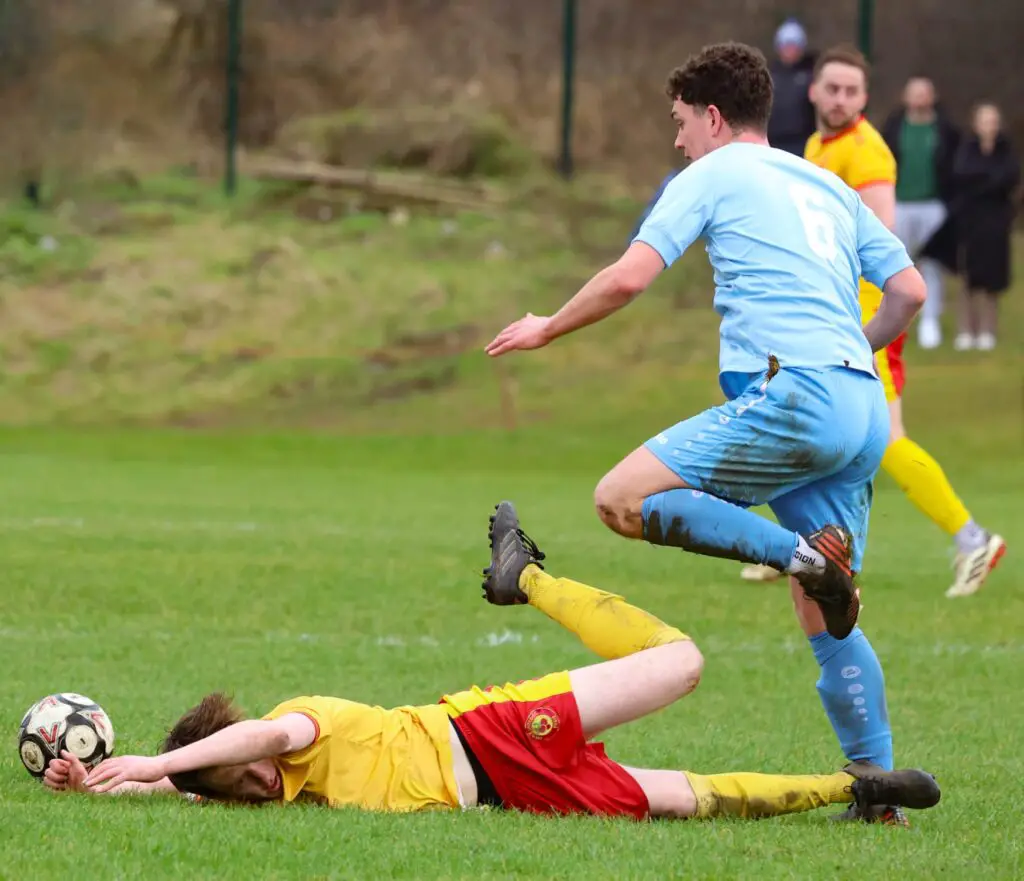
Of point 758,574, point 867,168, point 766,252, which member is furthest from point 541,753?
point 758,574

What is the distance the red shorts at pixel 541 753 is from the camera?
207 inches

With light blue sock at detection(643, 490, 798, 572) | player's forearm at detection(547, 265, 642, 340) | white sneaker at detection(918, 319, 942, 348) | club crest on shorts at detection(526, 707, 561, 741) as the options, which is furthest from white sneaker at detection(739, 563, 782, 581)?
white sneaker at detection(918, 319, 942, 348)

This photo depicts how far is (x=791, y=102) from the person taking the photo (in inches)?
690

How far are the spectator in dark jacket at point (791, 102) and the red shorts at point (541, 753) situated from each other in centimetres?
1285

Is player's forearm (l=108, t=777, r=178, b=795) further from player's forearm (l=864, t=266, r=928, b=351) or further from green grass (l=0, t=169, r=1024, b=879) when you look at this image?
player's forearm (l=864, t=266, r=928, b=351)

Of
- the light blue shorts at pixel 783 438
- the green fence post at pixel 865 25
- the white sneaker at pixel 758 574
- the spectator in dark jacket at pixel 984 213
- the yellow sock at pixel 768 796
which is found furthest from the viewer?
the green fence post at pixel 865 25

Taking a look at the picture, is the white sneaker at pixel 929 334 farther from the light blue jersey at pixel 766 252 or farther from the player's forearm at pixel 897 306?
the light blue jersey at pixel 766 252

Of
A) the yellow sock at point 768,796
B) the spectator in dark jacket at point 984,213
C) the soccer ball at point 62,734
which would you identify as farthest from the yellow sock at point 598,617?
the spectator in dark jacket at point 984,213

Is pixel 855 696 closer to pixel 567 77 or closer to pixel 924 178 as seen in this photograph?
pixel 924 178

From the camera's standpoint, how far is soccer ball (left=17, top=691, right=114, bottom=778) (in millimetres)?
5480

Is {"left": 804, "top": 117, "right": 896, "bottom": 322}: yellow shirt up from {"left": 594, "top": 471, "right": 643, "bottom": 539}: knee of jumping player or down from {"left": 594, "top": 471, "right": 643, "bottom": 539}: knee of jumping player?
up

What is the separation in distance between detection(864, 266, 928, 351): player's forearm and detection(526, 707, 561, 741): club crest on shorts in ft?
5.34

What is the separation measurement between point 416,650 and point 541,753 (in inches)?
125

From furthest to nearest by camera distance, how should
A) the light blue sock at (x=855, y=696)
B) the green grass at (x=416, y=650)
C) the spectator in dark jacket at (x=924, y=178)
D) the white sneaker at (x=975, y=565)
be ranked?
the spectator in dark jacket at (x=924, y=178) < the white sneaker at (x=975, y=565) < the light blue sock at (x=855, y=696) < the green grass at (x=416, y=650)
